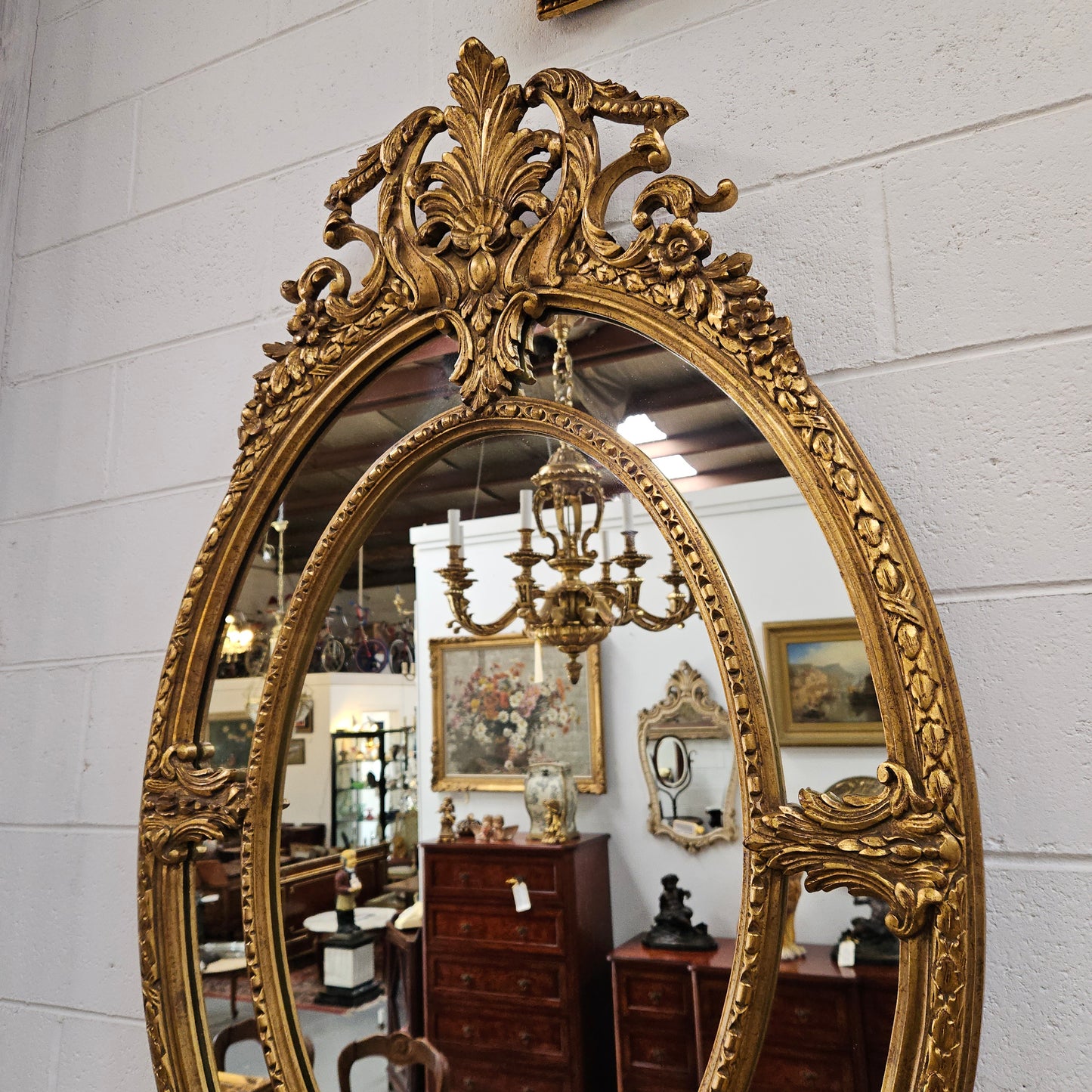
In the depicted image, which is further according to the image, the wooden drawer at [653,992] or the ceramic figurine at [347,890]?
the ceramic figurine at [347,890]

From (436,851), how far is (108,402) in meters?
0.68

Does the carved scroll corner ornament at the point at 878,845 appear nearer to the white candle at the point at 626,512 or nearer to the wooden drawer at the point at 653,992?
the wooden drawer at the point at 653,992

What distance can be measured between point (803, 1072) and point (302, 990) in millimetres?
414

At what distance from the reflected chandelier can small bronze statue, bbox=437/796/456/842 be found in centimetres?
14

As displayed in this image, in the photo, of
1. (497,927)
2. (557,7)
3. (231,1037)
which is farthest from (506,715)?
(557,7)

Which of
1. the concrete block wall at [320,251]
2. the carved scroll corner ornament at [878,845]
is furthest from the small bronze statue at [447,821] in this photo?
the concrete block wall at [320,251]

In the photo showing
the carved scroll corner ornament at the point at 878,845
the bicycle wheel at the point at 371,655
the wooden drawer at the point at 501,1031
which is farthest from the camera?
the bicycle wheel at the point at 371,655

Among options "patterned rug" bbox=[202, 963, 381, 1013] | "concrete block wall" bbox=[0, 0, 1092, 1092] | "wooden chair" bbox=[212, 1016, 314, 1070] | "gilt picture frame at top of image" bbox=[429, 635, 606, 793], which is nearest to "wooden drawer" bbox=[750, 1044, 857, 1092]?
"concrete block wall" bbox=[0, 0, 1092, 1092]

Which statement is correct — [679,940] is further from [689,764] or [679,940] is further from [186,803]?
[186,803]

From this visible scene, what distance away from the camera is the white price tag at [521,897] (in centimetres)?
69

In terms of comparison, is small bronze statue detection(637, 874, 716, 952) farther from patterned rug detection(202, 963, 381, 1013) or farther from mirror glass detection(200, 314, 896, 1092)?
patterned rug detection(202, 963, 381, 1013)

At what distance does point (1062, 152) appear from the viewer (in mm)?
680

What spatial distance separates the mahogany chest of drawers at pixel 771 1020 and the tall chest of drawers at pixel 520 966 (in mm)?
20

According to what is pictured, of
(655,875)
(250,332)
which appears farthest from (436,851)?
(250,332)
